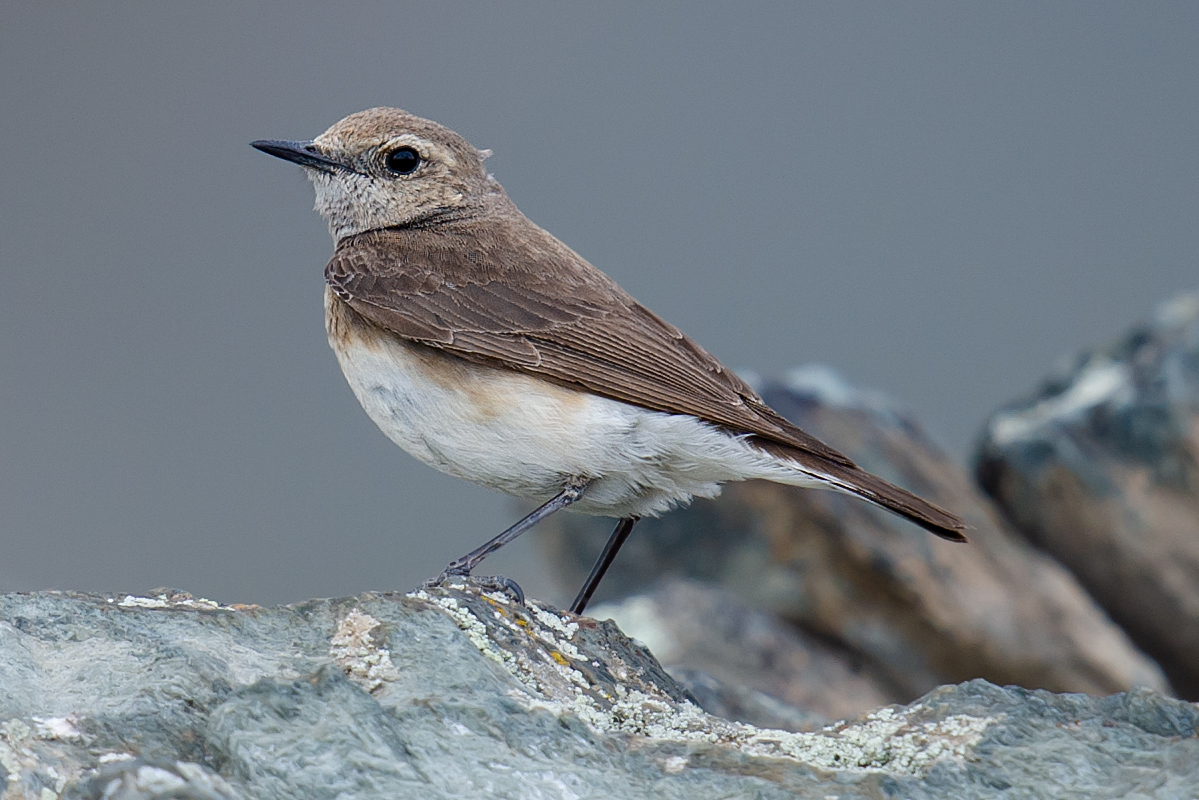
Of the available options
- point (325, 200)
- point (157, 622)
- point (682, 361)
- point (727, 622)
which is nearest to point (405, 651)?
point (157, 622)

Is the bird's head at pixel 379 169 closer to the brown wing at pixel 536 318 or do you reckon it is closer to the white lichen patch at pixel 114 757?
the brown wing at pixel 536 318

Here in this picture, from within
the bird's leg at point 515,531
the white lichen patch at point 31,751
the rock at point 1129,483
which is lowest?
the white lichen patch at point 31,751

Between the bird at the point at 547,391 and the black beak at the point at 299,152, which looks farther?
the black beak at the point at 299,152

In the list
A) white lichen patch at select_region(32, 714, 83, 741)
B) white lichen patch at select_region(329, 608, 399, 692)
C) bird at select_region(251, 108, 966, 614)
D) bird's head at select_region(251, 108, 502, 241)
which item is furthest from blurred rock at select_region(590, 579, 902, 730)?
white lichen patch at select_region(32, 714, 83, 741)

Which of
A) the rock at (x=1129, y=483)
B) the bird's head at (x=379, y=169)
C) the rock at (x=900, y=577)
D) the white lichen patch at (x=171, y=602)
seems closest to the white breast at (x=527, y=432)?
the bird's head at (x=379, y=169)

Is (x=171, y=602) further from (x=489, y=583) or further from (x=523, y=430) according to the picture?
(x=523, y=430)

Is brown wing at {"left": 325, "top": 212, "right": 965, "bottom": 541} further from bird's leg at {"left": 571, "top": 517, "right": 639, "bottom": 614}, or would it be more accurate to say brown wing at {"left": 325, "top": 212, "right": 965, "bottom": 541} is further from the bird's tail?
bird's leg at {"left": 571, "top": 517, "right": 639, "bottom": 614}
